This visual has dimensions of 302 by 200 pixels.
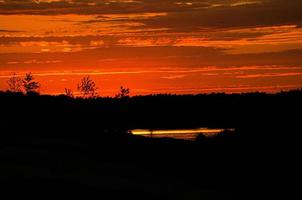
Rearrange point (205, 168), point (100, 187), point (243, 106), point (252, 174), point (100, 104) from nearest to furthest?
point (100, 187) < point (252, 174) < point (205, 168) < point (243, 106) < point (100, 104)

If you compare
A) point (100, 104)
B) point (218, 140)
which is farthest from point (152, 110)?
point (218, 140)

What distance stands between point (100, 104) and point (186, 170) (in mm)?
98516

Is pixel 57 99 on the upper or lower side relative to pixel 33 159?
upper

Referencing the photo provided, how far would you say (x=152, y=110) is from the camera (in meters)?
A: 120

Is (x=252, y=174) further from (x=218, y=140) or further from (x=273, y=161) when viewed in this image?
(x=218, y=140)

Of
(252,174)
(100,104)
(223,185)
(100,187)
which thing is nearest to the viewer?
(100,187)

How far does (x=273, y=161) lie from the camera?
87.2 feet

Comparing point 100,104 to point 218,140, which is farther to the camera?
point 100,104

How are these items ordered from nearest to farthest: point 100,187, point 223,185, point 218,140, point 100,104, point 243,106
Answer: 1. point 100,187
2. point 223,185
3. point 218,140
4. point 243,106
5. point 100,104

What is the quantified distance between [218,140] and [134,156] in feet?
21.5

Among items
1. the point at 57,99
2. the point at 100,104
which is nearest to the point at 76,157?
the point at 57,99

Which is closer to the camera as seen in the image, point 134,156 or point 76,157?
point 76,157

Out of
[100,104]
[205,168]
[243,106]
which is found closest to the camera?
[205,168]

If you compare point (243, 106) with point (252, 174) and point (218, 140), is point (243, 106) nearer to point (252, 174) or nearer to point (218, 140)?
point (218, 140)
